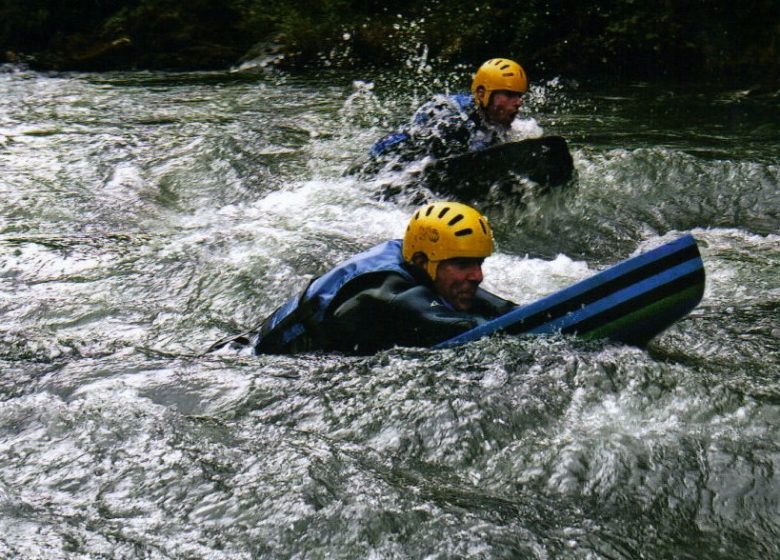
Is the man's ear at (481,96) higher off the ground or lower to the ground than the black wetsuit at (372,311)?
higher

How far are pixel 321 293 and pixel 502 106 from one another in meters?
4.22

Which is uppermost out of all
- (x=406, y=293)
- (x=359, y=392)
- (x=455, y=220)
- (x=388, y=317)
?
(x=455, y=220)

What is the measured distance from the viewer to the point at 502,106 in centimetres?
838

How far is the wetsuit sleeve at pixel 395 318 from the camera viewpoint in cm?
450

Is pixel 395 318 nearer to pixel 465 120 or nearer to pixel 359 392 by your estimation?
pixel 359 392

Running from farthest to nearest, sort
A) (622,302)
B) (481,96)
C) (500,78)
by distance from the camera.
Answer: (481,96), (500,78), (622,302)

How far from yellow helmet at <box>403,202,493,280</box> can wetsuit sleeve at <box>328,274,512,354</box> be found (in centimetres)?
17

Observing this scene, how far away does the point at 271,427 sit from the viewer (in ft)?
13.9

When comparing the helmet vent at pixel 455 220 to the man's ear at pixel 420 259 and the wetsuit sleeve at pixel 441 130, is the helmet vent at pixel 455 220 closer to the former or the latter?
the man's ear at pixel 420 259

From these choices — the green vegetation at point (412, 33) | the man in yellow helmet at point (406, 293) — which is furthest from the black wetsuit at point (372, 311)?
the green vegetation at point (412, 33)

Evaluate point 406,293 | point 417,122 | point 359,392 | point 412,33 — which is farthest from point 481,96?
point 412,33

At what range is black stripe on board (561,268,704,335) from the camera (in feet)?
14.6

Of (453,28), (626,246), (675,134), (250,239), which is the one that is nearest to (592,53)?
(453,28)

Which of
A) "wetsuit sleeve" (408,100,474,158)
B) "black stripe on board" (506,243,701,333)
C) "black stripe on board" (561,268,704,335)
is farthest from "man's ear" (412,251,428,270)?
"wetsuit sleeve" (408,100,474,158)
